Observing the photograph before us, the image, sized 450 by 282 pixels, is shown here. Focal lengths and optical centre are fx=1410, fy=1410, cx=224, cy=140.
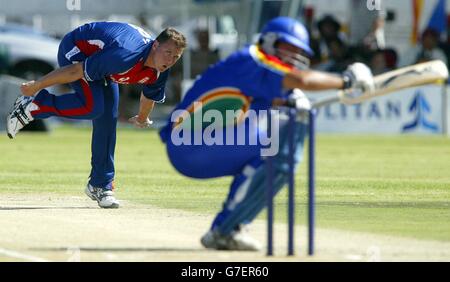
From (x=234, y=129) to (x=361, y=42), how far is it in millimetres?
21509

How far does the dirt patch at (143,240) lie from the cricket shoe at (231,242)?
0.08 metres

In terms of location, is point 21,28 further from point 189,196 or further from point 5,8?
point 189,196

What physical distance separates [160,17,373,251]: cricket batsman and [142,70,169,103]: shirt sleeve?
3271 millimetres

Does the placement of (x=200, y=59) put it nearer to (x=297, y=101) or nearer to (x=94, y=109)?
(x=94, y=109)

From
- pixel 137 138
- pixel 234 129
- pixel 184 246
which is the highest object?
pixel 234 129

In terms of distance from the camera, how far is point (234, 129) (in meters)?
9.92

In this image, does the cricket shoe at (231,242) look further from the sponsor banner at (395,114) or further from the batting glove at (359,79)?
the sponsor banner at (395,114)

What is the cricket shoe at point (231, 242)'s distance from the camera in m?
9.75

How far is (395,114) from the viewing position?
1120 inches

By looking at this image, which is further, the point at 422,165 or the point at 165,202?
the point at 422,165

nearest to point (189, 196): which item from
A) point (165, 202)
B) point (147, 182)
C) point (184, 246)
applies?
point (165, 202)

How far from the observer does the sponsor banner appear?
2819 cm

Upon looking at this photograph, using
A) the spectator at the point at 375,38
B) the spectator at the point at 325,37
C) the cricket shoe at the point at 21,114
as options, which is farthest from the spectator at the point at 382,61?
the cricket shoe at the point at 21,114
